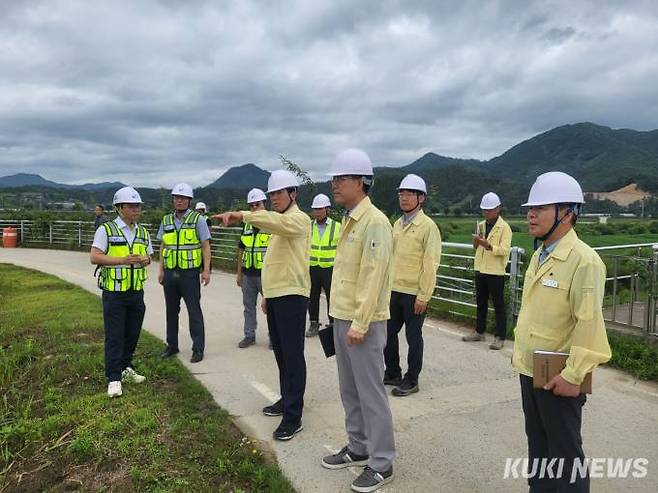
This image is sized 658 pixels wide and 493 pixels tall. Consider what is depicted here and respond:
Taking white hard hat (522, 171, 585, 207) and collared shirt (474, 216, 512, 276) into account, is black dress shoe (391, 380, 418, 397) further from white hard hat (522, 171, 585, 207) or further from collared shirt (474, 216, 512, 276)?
white hard hat (522, 171, 585, 207)

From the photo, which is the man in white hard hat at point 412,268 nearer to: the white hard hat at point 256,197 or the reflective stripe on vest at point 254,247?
the white hard hat at point 256,197

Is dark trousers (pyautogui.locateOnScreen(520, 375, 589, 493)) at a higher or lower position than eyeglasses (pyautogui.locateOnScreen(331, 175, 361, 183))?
lower

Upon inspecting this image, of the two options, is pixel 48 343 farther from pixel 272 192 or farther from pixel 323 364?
pixel 272 192

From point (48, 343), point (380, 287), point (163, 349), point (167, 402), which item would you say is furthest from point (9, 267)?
point (380, 287)

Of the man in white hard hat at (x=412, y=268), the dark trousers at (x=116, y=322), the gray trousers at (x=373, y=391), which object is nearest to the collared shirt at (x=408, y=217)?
the man in white hard hat at (x=412, y=268)

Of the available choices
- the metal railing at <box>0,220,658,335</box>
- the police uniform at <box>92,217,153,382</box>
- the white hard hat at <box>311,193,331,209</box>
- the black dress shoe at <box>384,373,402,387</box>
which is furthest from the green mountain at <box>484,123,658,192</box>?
the police uniform at <box>92,217,153,382</box>

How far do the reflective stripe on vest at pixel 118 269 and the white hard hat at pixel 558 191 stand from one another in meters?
3.78

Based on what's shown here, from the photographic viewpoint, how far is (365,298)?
3.14 metres

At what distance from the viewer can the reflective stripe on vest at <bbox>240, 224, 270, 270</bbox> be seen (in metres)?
6.79

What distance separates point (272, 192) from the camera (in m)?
3.93

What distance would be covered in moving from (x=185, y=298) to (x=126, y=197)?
1.55 metres

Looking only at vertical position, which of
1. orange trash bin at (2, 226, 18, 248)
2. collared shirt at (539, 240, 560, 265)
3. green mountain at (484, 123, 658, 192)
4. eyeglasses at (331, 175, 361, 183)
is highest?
green mountain at (484, 123, 658, 192)

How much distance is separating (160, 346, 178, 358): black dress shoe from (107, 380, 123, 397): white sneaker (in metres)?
1.23

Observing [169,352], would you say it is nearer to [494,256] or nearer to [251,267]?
[251,267]
